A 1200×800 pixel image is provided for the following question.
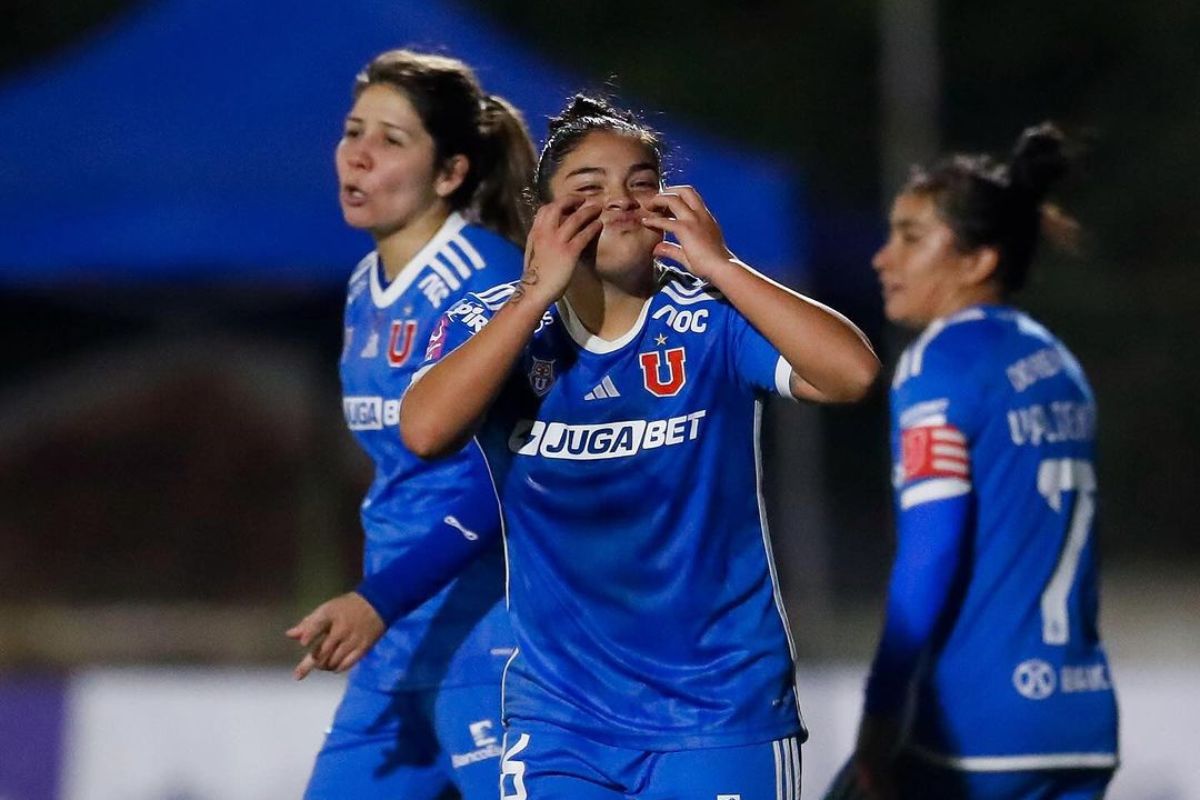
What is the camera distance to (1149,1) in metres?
18.9

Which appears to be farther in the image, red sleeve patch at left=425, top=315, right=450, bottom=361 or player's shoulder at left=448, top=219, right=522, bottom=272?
player's shoulder at left=448, top=219, right=522, bottom=272

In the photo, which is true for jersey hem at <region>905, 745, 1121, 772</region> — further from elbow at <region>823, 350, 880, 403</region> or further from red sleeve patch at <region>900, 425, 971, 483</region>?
elbow at <region>823, 350, 880, 403</region>

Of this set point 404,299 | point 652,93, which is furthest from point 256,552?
point 404,299

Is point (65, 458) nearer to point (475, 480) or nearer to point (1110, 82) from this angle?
point (1110, 82)

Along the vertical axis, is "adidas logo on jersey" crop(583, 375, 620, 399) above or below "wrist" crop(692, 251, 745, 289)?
below

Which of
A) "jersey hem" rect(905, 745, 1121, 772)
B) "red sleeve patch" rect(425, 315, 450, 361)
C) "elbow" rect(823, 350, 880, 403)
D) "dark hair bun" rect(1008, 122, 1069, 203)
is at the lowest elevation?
"jersey hem" rect(905, 745, 1121, 772)

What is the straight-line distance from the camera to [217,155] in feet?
29.3

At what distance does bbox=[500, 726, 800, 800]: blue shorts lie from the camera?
3.32m

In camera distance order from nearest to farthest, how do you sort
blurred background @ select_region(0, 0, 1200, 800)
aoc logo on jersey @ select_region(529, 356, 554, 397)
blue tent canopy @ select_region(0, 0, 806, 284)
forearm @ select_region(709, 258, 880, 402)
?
forearm @ select_region(709, 258, 880, 402)
aoc logo on jersey @ select_region(529, 356, 554, 397)
blurred background @ select_region(0, 0, 1200, 800)
blue tent canopy @ select_region(0, 0, 806, 284)

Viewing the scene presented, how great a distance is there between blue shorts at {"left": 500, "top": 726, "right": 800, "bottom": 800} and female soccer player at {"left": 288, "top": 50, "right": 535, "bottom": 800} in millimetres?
601

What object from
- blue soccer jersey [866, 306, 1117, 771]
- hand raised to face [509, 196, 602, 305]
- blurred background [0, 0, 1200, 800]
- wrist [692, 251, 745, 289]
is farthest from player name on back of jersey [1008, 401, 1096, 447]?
hand raised to face [509, 196, 602, 305]

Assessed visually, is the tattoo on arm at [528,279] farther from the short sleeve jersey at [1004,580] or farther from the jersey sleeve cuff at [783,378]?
the short sleeve jersey at [1004,580]

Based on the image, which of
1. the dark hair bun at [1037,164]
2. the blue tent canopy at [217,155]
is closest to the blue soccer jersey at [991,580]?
the dark hair bun at [1037,164]

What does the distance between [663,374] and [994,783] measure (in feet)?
4.29
